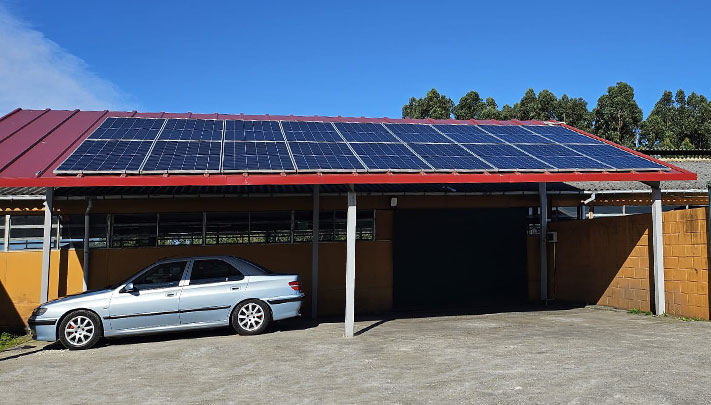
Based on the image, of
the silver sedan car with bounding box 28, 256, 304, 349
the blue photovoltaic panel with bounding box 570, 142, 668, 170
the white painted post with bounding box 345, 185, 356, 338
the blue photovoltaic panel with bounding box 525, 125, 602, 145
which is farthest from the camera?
the blue photovoltaic panel with bounding box 525, 125, 602, 145

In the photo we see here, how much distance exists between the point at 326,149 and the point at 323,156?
536mm

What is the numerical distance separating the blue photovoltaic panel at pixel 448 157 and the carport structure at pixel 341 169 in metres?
0.02

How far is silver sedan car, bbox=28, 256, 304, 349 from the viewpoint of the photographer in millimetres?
9289

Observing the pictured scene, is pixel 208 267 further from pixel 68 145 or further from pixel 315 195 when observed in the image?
pixel 68 145

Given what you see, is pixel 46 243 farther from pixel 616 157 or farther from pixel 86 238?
pixel 616 157

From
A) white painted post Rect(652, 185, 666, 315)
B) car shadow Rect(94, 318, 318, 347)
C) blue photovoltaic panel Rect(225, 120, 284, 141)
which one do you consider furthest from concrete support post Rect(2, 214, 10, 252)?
white painted post Rect(652, 185, 666, 315)

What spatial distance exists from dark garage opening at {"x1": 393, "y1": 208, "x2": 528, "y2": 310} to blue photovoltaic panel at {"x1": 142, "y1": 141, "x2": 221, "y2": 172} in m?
5.10

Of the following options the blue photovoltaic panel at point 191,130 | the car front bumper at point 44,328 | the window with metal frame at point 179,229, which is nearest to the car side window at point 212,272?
Answer: the car front bumper at point 44,328

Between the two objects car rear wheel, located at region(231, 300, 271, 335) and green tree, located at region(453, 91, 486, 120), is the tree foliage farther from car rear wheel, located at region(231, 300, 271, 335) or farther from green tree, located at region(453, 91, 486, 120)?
car rear wheel, located at region(231, 300, 271, 335)

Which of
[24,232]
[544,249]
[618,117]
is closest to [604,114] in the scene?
[618,117]

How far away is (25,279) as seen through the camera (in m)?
11.8

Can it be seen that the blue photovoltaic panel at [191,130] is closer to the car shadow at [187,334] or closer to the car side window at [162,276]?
the car side window at [162,276]

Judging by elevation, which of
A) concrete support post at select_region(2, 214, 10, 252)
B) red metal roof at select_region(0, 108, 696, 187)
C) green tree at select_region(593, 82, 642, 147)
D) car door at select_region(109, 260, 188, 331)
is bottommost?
car door at select_region(109, 260, 188, 331)

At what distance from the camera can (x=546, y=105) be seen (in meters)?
44.5
